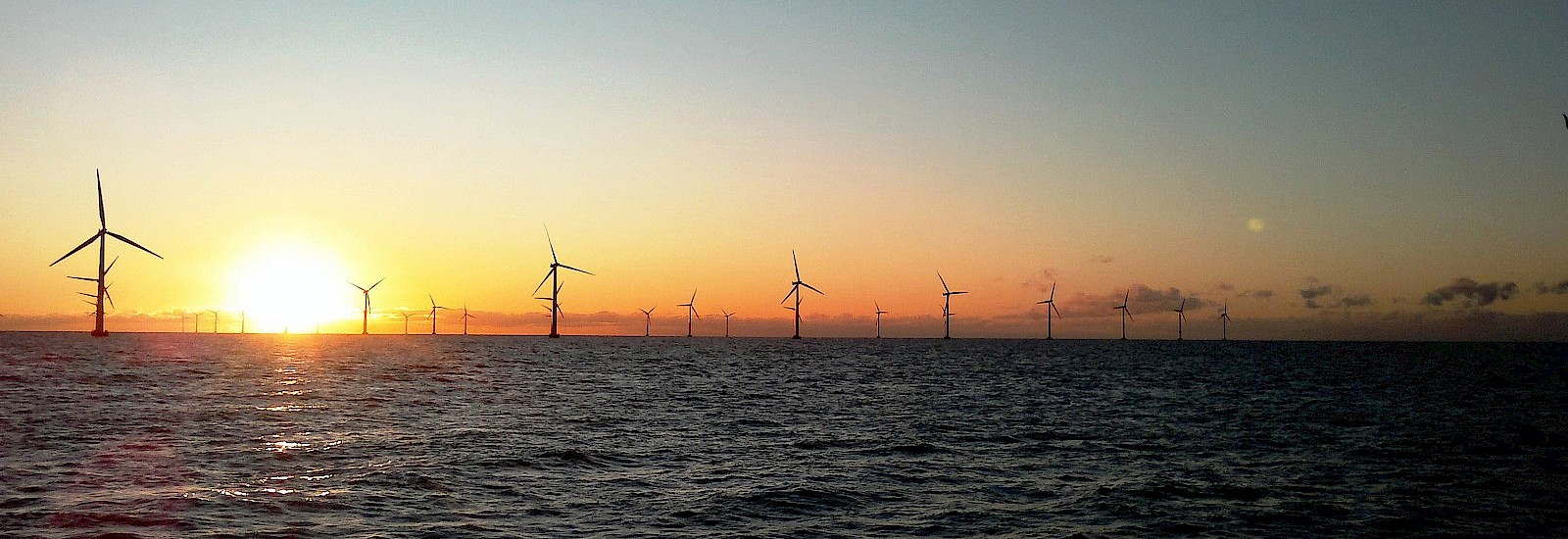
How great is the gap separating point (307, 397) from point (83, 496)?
4468cm

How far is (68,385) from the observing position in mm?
83000

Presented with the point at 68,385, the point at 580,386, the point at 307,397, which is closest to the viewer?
the point at 307,397

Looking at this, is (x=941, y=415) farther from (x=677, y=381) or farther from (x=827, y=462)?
(x=677, y=381)

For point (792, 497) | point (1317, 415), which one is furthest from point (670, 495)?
point (1317, 415)

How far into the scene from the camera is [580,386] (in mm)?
92562

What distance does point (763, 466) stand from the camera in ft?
129

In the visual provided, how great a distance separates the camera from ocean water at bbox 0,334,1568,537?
28781mm

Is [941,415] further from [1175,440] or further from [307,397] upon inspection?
[307,397]

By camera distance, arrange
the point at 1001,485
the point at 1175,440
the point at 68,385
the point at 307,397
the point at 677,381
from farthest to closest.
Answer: the point at 677,381, the point at 68,385, the point at 307,397, the point at 1175,440, the point at 1001,485

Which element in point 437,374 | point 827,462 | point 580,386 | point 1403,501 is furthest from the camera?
point 437,374

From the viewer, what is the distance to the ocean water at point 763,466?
1133 inches

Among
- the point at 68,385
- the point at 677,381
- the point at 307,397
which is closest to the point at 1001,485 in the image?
the point at 307,397

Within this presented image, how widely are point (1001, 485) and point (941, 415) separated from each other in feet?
90.1

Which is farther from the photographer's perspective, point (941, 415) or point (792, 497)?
point (941, 415)
